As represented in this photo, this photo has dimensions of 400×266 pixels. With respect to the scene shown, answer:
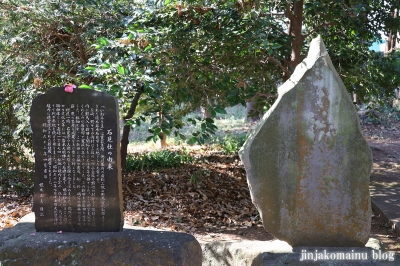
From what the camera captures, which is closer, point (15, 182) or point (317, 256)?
point (317, 256)

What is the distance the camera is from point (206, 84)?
638 centimetres

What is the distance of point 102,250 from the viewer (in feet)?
12.5

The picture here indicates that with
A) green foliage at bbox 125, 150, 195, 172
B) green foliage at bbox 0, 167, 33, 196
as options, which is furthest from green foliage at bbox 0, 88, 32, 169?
green foliage at bbox 125, 150, 195, 172

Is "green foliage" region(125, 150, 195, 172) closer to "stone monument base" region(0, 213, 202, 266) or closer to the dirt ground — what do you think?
the dirt ground

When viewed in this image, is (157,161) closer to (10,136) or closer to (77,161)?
(10,136)

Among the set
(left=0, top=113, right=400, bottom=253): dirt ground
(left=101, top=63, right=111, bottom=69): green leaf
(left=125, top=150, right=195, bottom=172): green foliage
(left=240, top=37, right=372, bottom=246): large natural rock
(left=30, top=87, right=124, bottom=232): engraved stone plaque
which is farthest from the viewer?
(left=125, top=150, right=195, bottom=172): green foliage

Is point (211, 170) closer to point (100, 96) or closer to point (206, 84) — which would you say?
point (206, 84)

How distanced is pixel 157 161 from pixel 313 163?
215 inches

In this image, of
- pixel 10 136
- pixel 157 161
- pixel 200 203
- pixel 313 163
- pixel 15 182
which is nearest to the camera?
pixel 313 163

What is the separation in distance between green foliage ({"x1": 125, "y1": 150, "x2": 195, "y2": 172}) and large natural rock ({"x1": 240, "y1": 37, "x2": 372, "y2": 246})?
5055 mm

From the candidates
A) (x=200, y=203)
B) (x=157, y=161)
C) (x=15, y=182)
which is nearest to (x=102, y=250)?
(x=200, y=203)

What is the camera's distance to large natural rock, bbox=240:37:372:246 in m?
3.77

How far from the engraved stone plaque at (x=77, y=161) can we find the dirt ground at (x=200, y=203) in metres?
1.80

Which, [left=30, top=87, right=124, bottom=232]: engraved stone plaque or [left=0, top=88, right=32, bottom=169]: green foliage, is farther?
[left=0, top=88, right=32, bottom=169]: green foliage
